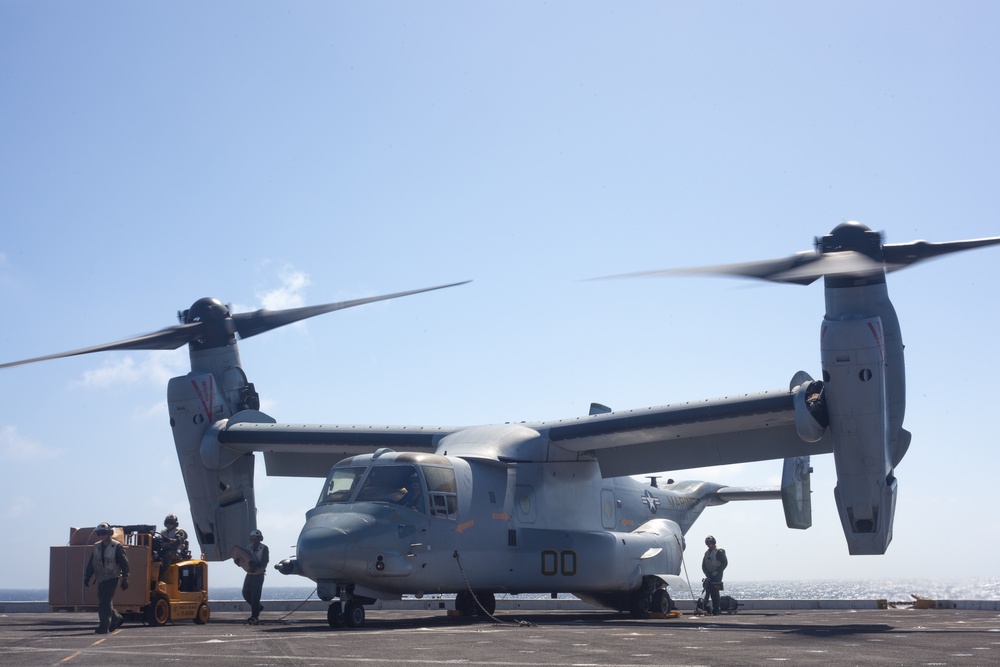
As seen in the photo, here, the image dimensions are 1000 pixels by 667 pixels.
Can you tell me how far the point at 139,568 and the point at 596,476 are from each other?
946cm

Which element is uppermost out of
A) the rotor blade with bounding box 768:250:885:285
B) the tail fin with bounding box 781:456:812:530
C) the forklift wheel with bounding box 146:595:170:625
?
the rotor blade with bounding box 768:250:885:285

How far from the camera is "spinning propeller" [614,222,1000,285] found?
55.6ft

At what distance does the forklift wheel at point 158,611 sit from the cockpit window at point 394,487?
388cm

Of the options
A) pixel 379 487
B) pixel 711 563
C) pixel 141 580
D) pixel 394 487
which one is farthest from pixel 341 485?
pixel 711 563

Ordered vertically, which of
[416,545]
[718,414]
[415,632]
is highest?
[718,414]

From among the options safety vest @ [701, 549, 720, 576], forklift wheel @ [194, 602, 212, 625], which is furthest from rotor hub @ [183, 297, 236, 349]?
safety vest @ [701, 549, 720, 576]

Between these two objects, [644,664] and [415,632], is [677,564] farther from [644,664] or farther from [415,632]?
[644,664]

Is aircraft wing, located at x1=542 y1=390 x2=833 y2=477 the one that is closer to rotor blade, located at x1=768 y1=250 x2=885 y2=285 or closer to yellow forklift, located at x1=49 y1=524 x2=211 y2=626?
rotor blade, located at x1=768 y1=250 x2=885 y2=285

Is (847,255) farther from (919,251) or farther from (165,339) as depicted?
(165,339)

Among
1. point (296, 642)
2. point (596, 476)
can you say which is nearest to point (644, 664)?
point (296, 642)

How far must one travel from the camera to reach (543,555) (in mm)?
19781

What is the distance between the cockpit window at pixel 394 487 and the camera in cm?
1677

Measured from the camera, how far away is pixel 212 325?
24453 millimetres

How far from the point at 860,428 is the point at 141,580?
39.7 feet
